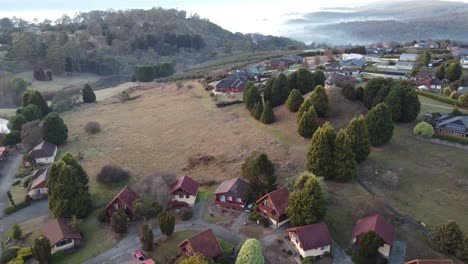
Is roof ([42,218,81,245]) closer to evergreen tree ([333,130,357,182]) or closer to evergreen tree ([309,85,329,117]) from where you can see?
evergreen tree ([333,130,357,182])

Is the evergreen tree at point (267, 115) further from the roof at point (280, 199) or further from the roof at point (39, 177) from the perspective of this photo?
the roof at point (39, 177)

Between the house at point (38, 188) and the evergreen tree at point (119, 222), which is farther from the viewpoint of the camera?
the house at point (38, 188)

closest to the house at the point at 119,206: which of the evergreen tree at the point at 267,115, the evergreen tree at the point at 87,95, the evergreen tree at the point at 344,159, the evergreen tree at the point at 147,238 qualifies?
the evergreen tree at the point at 147,238

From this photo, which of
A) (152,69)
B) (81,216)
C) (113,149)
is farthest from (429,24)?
(81,216)

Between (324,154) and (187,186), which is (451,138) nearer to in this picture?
(324,154)

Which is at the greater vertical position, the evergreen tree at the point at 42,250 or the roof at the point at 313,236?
the roof at the point at 313,236

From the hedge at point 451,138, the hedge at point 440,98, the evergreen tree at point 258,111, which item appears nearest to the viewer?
the hedge at point 451,138

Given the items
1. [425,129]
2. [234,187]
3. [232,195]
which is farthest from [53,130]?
[425,129]

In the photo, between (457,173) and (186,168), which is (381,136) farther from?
(186,168)
